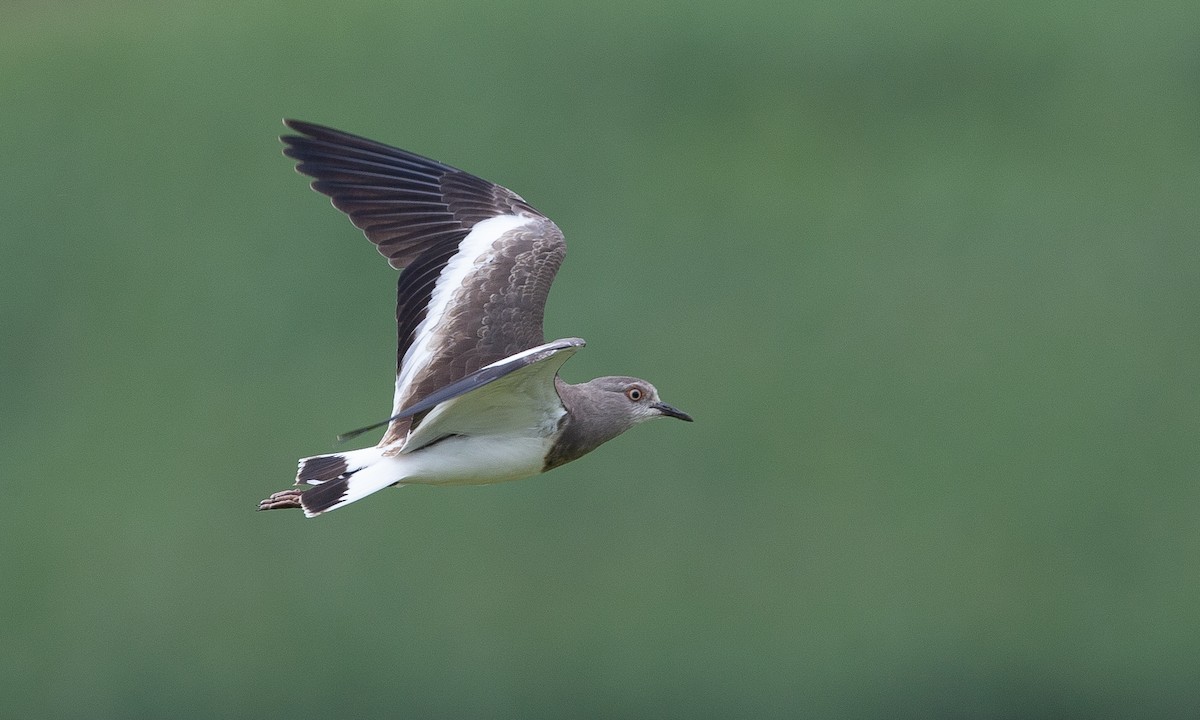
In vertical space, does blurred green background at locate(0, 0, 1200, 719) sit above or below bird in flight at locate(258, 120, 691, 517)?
below

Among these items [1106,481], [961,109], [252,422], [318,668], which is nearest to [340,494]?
[318,668]

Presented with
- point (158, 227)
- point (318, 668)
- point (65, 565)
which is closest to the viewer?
point (318, 668)

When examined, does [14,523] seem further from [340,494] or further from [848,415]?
[340,494]

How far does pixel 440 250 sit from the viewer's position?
35.3ft

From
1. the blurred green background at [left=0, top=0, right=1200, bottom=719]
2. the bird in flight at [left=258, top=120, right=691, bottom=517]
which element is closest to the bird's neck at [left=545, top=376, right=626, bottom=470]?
the bird in flight at [left=258, top=120, right=691, bottom=517]

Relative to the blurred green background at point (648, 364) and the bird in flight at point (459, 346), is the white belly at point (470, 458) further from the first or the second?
the blurred green background at point (648, 364)

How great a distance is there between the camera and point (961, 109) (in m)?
22.2

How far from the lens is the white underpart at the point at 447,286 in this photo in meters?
10.0

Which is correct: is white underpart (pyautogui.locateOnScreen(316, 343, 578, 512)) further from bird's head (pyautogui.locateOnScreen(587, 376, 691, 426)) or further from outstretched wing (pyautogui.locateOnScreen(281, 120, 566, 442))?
bird's head (pyautogui.locateOnScreen(587, 376, 691, 426))

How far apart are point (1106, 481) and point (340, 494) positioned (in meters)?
12.0

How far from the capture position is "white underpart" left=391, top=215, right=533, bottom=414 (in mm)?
10016

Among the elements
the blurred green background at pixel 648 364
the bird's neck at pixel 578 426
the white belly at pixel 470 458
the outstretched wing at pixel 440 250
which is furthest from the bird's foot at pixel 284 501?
the blurred green background at pixel 648 364

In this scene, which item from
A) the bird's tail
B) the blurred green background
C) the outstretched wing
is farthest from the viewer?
the blurred green background

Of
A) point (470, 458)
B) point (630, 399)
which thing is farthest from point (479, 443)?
point (630, 399)
